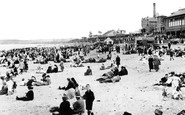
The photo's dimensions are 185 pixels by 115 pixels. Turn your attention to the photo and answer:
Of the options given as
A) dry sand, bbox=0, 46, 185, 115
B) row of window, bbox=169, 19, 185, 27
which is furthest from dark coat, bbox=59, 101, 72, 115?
row of window, bbox=169, 19, 185, 27

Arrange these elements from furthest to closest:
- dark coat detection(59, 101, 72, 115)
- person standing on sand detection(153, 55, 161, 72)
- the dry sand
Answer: person standing on sand detection(153, 55, 161, 72) < the dry sand < dark coat detection(59, 101, 72, 115)

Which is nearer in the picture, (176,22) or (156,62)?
(156,62)

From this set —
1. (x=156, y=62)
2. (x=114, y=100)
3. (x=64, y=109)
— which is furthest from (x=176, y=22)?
(x=64, y=109)

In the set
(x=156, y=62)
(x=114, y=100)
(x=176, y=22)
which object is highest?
(x=176, y=22)

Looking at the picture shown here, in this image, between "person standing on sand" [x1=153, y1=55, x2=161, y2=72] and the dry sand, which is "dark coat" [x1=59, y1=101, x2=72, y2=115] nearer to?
the dry sand

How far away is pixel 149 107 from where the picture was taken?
11484 mm

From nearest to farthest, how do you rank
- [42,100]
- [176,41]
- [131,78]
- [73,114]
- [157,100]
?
[73,114], [157,100], [42,100], [131,78], [176,41]

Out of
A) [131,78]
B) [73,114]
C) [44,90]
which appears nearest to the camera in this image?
[73,114]

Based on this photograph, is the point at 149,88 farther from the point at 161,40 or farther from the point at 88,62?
the point at 161,40

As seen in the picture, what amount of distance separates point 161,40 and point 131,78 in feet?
86.6

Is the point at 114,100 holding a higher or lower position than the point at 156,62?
lower

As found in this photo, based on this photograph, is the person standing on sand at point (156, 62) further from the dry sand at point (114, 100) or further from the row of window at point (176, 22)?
the row of window at point (176, 22)

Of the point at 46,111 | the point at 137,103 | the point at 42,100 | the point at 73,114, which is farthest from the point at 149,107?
the point at 42,100

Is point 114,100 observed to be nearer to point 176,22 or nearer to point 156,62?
point 156,62
